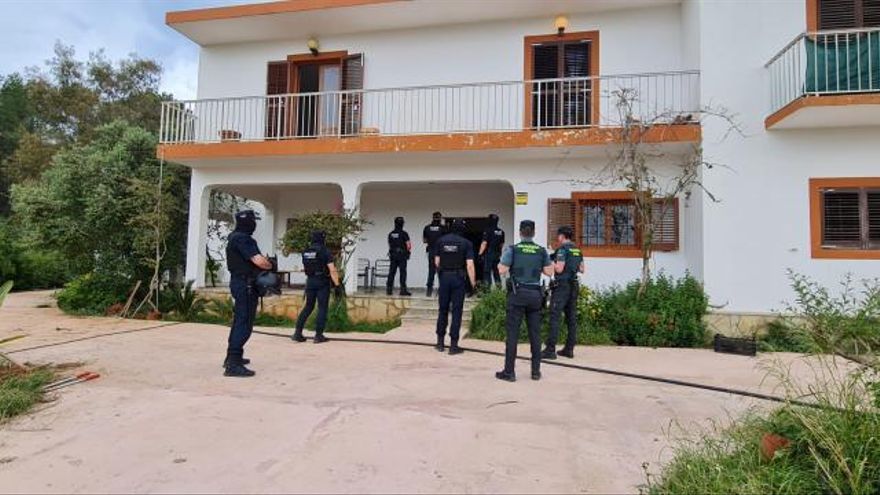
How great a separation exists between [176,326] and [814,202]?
35.9 ft

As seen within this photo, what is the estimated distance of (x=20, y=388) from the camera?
A: 5.00m

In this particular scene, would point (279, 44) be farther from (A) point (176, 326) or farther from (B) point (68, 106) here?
(B) point (68, 106)

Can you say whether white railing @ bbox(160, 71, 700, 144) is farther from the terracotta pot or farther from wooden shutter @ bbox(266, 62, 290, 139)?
the terracotta pot

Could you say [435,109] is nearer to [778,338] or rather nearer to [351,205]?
[351,205]

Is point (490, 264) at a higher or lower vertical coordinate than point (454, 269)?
higher

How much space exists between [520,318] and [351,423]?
7.69 feet

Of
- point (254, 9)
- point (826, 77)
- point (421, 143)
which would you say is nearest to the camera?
point (826, 77)

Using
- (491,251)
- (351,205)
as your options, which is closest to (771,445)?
(491,251)

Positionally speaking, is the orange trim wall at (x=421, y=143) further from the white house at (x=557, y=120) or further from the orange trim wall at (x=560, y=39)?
the orange trim wall at (x=560, y=39)

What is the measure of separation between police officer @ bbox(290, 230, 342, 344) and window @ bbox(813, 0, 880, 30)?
8.73 meters

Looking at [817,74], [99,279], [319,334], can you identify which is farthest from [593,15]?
[99,279]

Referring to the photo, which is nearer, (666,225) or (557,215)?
(666,225)

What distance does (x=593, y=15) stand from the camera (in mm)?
10812

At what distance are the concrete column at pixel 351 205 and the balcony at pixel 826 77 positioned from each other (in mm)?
7499
